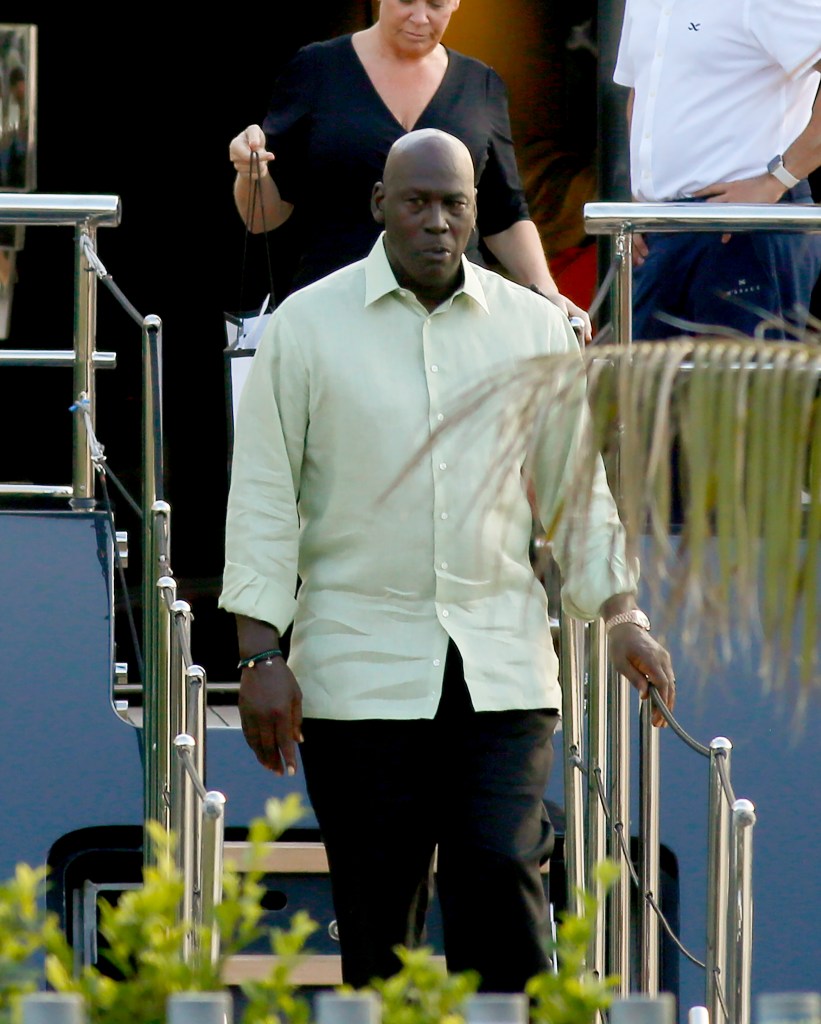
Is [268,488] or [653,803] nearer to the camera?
[268,488]

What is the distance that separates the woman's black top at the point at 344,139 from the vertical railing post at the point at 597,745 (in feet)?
3.32

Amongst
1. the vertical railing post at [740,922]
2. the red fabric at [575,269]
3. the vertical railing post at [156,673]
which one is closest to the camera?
the vertical railing post at [740,922]

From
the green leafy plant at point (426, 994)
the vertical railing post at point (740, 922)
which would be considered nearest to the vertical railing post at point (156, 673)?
the vertical railing post at point (740, 922)

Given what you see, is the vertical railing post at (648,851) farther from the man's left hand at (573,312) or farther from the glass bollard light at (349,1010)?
the glass bollard light at (349,1010)

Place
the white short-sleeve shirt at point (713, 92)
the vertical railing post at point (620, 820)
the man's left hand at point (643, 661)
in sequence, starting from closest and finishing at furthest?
the man's left hand at point (643, 661) < the vertical railing post at point (620, 820) < the white short-sleeve shirt at point (713, 92)

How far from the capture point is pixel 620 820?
4.12 meters

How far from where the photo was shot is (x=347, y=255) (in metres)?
4.55

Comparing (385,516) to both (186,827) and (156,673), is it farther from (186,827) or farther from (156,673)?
(156,673)

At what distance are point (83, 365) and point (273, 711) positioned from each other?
158 cm

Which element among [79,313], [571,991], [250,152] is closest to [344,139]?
[250,152]

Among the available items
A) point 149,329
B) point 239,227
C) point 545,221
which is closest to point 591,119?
point 545,221

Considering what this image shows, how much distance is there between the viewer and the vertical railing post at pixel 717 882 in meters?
3.66

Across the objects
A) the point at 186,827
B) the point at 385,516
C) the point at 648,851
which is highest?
the point at 385,516

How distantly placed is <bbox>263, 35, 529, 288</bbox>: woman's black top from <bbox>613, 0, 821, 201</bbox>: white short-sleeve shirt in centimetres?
38
